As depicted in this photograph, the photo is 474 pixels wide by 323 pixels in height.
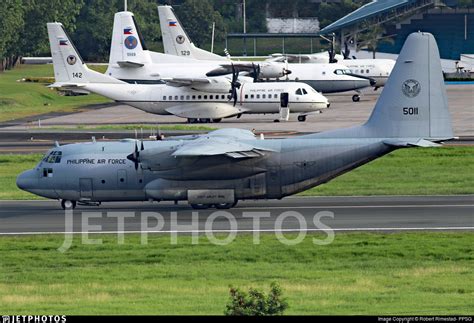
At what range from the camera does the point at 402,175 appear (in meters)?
51.3

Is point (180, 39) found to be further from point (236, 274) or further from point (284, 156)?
point (236, 274)

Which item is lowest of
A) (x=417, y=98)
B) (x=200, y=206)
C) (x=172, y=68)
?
(x=200, y=206)

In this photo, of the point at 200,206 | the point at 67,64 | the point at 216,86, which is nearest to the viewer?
the point at 200,206

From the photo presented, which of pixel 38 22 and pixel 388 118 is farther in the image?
pixel 38 22

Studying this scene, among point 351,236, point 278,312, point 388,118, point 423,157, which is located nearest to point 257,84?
point 423,157

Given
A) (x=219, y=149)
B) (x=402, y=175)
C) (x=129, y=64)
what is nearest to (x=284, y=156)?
(x=219, y=149)

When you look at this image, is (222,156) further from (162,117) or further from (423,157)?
(162,117)

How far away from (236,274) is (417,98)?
13102 mm

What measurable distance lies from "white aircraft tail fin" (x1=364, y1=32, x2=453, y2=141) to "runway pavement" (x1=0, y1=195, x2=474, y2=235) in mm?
3006

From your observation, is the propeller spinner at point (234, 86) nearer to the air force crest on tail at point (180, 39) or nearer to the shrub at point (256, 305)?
Answer: the air force crest on tail at point (180, 39)

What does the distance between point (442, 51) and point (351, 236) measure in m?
108

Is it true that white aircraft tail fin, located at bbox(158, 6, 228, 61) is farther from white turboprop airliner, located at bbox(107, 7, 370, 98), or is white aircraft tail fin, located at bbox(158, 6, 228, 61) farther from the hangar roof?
the hangar roof

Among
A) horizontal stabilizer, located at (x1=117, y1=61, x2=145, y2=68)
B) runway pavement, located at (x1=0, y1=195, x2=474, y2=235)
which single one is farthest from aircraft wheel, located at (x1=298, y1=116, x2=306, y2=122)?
runway pavement, located at (x1=0, y1=195, x2=474, y2=235)

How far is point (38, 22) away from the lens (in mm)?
130250
